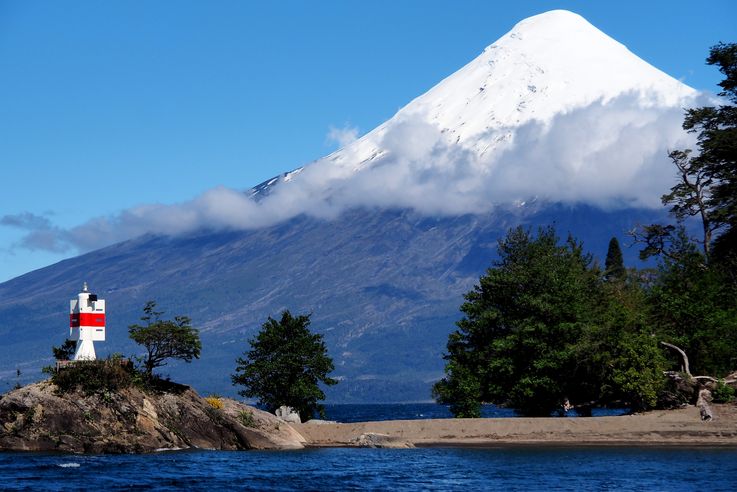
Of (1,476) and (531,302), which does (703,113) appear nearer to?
(531,302)

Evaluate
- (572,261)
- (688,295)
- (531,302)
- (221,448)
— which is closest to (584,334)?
(531,302)

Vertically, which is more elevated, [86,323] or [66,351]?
[86,323]

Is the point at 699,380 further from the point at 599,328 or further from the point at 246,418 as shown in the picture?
the point at 246,418

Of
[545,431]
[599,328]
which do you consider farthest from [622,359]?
[545,431]

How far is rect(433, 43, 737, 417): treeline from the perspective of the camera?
75.6 meters

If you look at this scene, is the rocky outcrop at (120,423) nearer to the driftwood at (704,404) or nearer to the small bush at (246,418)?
the small bush at (246,418)

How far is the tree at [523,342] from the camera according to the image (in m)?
77.7

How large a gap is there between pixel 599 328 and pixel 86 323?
1256 inches

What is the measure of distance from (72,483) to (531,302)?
37.3m

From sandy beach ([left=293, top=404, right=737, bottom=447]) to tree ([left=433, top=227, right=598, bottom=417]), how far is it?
202 inches

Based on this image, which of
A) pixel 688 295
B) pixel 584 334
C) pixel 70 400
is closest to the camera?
pixel 70 400

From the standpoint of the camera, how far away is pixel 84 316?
70625 mm

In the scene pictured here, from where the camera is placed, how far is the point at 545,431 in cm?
7181

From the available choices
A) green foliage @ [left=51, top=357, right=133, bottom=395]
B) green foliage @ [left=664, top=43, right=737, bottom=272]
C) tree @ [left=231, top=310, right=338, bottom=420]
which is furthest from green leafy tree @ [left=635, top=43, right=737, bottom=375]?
green foliage @ [left=51, top=357, right=133, bottom=395]
